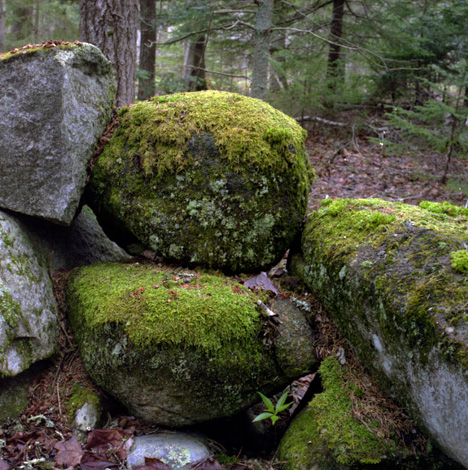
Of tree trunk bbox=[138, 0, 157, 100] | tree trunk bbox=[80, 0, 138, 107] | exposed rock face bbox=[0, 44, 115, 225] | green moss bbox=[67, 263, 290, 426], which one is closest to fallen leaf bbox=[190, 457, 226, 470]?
green moss bbox=[67, 263, 290, 426]

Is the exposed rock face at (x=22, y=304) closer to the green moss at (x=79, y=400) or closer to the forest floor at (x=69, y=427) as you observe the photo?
the forest floor at (x=69, y=427)

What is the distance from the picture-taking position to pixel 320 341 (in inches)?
124

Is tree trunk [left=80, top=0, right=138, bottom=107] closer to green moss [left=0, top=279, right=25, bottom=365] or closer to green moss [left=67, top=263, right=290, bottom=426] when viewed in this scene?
green moss [left=0, top=279, right=25, bottom=365]

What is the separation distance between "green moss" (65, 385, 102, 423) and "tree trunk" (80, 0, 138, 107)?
413 cm

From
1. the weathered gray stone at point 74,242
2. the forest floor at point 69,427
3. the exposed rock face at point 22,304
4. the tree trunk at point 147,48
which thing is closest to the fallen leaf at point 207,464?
the forest floor at point 69,427

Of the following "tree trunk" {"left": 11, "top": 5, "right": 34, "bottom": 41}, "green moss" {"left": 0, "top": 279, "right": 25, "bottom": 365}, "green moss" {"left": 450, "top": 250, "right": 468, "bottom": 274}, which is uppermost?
"tree trunk" {"left": 11, "top": 5, "right": 34, "bottom": 41}

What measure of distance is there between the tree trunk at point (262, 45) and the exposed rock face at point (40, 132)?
478 cm

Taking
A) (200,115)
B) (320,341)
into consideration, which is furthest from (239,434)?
(200,115)

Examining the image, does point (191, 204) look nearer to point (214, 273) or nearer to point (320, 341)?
point (214, 273)

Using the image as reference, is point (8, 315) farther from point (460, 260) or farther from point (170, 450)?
point (460, 260)

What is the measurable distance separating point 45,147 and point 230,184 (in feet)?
5.43

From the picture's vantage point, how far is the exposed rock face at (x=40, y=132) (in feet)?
10.7

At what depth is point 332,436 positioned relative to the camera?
8.22 feet

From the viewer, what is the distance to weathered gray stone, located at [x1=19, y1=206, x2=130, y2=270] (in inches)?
146
